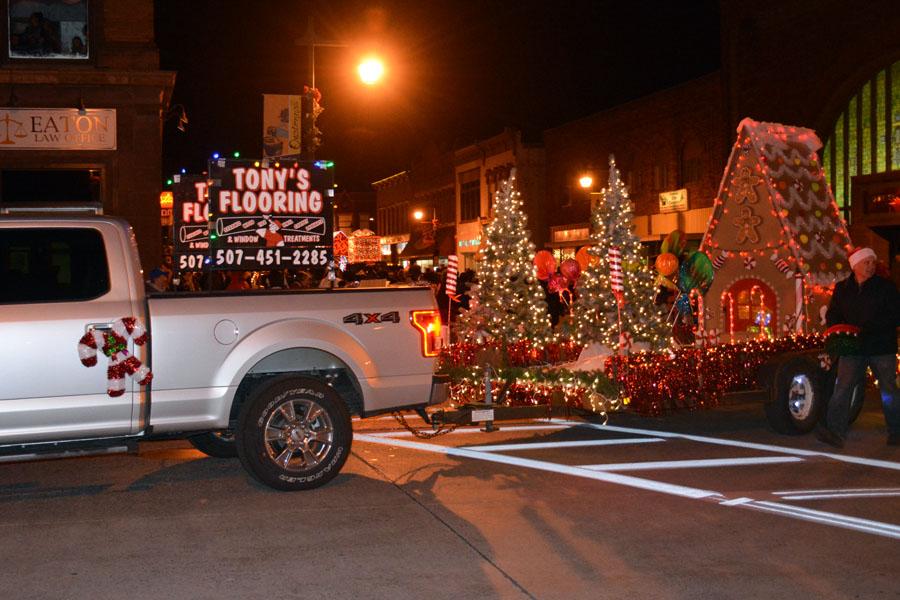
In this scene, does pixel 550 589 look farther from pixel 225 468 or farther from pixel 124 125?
pixel 124 125

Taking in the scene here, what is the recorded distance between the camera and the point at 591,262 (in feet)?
45.0

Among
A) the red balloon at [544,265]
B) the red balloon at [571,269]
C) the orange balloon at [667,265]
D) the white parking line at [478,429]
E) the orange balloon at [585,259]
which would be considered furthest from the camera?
the red balloon at [571,269]

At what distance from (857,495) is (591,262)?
6.35m

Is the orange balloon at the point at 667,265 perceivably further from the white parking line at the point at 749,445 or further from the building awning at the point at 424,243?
the building awning at the point at 424,243

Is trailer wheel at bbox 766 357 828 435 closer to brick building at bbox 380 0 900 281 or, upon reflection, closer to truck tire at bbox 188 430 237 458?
truck tire at bbox 188 430 237 458

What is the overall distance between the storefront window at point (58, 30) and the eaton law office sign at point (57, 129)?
1197 mm

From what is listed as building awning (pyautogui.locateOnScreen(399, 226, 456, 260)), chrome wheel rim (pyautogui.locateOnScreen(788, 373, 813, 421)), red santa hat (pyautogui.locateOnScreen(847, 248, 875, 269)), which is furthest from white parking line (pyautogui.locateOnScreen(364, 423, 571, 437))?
building awning (pyautogui.locateOnScreen(399, 226, 456, 260))

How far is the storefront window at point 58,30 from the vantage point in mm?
21516

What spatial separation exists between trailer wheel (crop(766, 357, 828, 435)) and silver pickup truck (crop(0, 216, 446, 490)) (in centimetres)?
397

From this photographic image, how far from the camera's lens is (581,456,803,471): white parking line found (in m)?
8.95

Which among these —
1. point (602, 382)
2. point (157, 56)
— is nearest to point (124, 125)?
point (157, 56)

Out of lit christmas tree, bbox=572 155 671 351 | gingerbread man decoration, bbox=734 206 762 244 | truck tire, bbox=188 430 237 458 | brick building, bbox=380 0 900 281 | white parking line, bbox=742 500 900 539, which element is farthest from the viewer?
brick building, bbox=380 0 900 281

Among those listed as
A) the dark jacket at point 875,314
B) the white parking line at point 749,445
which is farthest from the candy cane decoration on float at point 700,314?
the dark jacket at point 875,314

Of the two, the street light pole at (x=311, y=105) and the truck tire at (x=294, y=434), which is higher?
the street light pole at (x=311, y=105)
